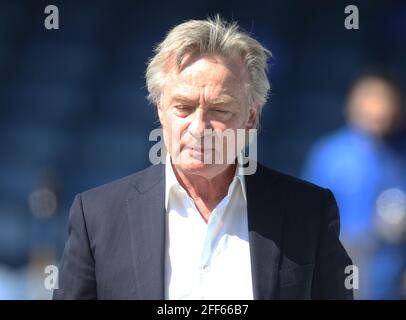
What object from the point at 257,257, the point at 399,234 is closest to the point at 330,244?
the point at 257,257

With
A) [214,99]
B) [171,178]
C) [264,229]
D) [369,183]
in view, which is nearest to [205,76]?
[214,99]

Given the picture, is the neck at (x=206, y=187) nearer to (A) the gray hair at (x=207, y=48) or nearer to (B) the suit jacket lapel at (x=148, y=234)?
(B) the suit jacket lapel at (x=148, y=234)

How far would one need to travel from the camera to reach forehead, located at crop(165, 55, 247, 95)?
1843 millimetres

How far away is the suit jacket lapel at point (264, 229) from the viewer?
1777mm

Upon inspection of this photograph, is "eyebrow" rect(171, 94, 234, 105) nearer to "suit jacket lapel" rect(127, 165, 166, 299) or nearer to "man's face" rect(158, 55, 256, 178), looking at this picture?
"man's face" rect(158, 55, 256, 178)

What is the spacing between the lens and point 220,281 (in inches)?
71.0

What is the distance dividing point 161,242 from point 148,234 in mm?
38

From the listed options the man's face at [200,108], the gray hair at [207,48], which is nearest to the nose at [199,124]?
the man's face at [200,108]

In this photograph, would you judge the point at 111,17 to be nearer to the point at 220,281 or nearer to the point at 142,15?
the point at 142,15

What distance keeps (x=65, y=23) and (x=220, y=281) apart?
408 centimetres

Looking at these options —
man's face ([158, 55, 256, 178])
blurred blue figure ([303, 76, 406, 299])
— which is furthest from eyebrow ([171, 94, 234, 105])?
blurred blue figure ([303, 76, 406, 299])

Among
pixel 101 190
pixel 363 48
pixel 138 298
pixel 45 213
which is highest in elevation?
pixel 363 48

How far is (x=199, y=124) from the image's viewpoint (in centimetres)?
183

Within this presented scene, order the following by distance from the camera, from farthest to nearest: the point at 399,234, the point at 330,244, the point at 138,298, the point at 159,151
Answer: the point at 399,234
the point at 159,151
the point at 330,244
the point at 138,298
